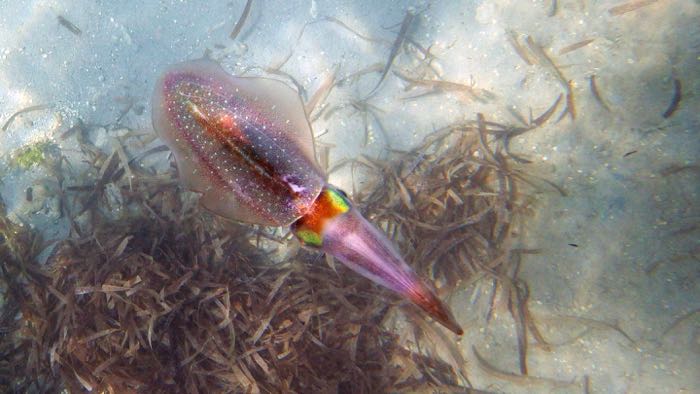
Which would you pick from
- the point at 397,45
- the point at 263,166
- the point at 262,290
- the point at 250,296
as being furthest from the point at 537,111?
the point at 250,296

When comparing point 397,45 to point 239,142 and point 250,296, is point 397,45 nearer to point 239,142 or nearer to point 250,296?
point 239,142

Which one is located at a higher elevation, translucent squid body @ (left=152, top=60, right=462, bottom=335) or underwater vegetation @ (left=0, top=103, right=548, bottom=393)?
translucent squid body @ (left=152, top=60, right=462, bottom=335)

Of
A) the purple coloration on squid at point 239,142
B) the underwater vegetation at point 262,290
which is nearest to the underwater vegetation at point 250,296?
the underwater vegetation at point 262,290

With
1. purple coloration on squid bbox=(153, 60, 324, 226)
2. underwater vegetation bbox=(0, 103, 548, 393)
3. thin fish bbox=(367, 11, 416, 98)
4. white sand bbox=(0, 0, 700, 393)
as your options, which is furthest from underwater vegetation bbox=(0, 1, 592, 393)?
purple coloration on squid bbox=(153, 60, 324, 226)

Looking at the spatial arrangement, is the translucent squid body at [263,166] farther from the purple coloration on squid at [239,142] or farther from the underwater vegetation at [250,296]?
the underwater vegetation at [250,296]

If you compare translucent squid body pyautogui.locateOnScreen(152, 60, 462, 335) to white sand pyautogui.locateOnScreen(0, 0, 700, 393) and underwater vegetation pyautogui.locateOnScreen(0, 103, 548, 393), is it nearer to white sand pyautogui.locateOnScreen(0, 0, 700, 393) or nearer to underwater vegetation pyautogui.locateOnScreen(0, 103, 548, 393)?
underwater vegetation pyautogui.locateOnScreen(0, 103, 548, 393)

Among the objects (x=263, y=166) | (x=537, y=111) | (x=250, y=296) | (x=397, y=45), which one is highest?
(x=397, y=45)

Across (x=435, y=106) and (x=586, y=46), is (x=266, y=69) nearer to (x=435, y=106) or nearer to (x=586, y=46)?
(x=435, y=106)

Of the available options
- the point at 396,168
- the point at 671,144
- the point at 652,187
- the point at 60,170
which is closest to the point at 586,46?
the point at 671,144
